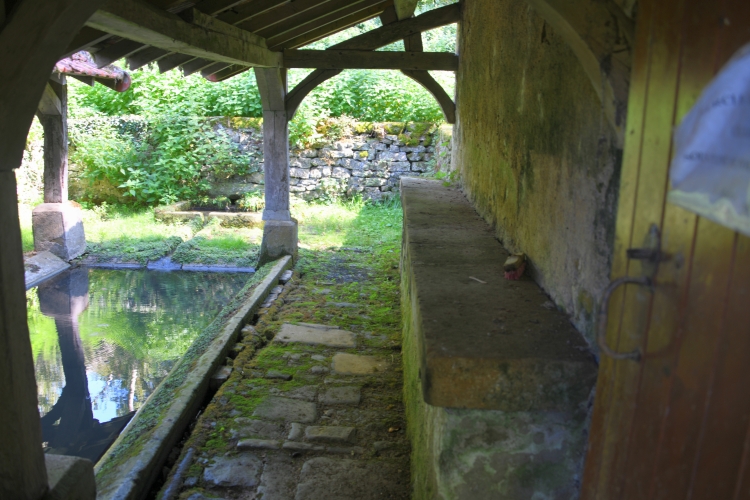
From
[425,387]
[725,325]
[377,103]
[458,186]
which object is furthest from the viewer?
[377,103]

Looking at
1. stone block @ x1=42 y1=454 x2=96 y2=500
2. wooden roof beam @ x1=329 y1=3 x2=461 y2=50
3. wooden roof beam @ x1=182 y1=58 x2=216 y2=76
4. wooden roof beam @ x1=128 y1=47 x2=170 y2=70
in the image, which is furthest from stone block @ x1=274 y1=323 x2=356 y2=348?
wooden roof beam @ x1=329 y1=3 x2=461 y2=50

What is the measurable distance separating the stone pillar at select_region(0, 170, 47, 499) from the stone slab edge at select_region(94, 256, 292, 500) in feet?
→ 2.27

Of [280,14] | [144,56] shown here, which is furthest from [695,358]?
[144,56]

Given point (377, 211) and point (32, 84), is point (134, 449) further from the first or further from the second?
point (377, 211)

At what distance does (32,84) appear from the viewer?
1.86 meters

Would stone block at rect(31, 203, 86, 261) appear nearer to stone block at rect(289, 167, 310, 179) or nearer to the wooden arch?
the wooden arch

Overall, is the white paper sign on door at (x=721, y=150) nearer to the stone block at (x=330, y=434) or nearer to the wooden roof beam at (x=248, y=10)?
the stone block at (x=330, y=434)

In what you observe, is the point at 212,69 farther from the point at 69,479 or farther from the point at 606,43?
the point at 606,43

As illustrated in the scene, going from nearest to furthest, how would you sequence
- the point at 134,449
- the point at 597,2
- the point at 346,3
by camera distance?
1. the point at 597,2
2. the point at 134,449
3. the point at 346,3

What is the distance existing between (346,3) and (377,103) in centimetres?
725

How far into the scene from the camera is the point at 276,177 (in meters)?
7.59

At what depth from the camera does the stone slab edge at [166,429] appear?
2771 mm

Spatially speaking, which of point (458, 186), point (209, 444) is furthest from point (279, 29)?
point (209, 444)

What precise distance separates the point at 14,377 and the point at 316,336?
10.4 ft
